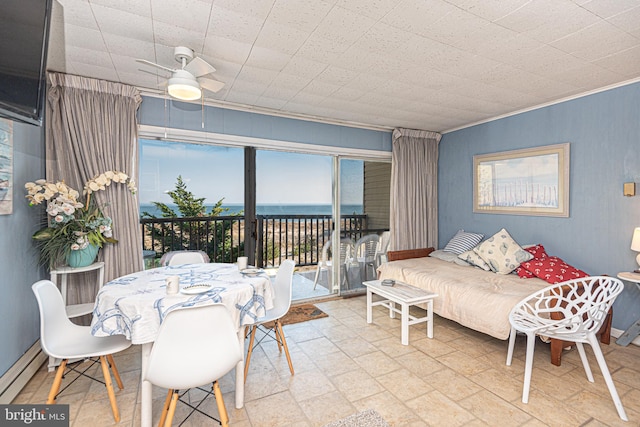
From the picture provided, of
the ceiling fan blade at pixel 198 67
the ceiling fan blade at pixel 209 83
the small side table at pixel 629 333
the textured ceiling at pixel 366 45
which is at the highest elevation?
the textured ceiling at pixel 366 45

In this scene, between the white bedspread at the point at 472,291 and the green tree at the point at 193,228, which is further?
the green tree at the point at 193,228

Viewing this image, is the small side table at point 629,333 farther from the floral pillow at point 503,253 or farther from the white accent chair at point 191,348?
the white accent chair at point 191,348

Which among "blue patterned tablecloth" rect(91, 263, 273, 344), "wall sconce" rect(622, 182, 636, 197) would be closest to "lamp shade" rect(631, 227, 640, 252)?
"wall sconce" rect(622, 182, 636, 197)

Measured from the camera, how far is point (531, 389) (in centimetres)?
222

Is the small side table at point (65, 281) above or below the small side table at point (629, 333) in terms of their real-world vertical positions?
above

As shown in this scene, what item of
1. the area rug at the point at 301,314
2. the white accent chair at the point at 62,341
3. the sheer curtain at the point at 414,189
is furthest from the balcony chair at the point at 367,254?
the white accent chair at the point at 62,341

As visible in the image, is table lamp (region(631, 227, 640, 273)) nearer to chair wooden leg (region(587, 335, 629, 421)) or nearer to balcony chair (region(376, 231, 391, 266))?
chair wooden leg (region(587, 335, 629, 421))

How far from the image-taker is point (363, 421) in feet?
6.19

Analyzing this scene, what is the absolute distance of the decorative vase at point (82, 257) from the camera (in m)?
2.53

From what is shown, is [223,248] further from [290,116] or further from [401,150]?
[401,150]

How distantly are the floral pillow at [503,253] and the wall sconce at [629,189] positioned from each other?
102cm

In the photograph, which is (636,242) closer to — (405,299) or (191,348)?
(405,299)

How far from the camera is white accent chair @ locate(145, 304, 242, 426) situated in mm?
1412

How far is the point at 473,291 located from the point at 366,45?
2.42 meters
